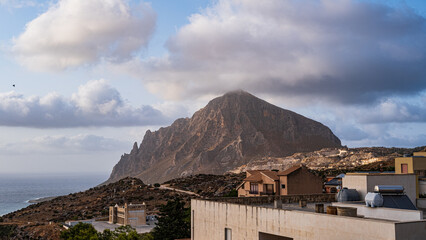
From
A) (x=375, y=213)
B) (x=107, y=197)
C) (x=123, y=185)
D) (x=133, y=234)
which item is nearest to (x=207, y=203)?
(x=375, y=213)

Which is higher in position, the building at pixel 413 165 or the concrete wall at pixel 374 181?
the building at pixel 413 165

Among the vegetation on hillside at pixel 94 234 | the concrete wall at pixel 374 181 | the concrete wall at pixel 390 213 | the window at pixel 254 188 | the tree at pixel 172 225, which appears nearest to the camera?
the concrete wall at pixel 390 213

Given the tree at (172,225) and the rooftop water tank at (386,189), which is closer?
the rooftop water tank at (386,189)

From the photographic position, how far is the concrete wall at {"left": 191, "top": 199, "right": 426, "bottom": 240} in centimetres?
1562

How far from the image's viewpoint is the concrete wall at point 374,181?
24.7m

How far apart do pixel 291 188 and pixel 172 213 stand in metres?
20.4

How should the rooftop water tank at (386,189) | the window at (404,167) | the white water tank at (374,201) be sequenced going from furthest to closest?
the window at (404,167) < the rooftop water tank at (386,189) < the white water tank at (374,201)

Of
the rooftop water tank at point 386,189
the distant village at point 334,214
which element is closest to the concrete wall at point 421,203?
the distant village at point 334,214

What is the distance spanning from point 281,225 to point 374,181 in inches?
318

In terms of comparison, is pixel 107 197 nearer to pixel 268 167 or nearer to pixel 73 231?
pixel 73 231

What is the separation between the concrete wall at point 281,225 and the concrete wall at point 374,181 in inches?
292

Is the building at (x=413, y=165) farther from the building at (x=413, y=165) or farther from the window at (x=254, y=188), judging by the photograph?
the window at (x=254, y=188)

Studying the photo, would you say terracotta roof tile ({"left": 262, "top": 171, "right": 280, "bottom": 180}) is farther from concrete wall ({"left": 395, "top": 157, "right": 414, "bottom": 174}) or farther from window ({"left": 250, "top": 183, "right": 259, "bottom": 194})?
concrete wall ({"left": 395, "top": 157, "right": 414, "bottom": 174})

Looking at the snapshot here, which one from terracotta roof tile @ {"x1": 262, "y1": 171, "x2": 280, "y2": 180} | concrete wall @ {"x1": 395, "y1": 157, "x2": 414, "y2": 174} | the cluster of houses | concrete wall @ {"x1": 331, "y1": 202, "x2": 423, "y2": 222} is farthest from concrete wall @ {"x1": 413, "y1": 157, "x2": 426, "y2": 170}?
concrete wall @ {"x1": 331, "y1": 202, "x2": 423, "y2": 222}
